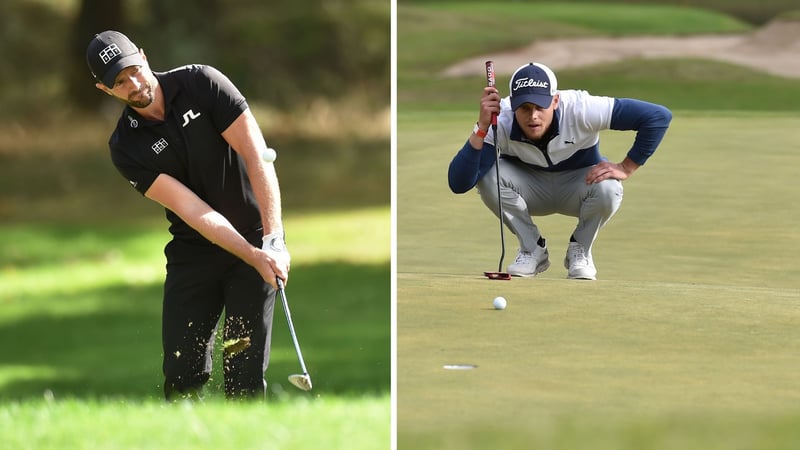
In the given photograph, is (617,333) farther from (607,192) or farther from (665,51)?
(665,51)

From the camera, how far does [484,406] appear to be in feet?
13.0

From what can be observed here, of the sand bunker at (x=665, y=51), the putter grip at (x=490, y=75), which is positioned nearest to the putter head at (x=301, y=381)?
the putter grip at (x=490, y=75)

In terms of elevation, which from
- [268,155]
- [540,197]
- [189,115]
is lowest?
[540,197]

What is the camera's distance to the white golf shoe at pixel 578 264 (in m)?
6.27

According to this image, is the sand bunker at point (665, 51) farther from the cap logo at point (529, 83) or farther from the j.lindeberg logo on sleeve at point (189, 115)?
the j.lindeberg logo on sleeve at point (189, 115)

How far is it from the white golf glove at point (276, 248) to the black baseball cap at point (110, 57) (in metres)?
0.75

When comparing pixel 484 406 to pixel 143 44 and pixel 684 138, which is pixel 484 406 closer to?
pixel 684 138

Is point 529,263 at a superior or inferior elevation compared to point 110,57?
inferior

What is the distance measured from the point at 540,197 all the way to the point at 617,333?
65.6 inches

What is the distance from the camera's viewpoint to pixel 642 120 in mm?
5992

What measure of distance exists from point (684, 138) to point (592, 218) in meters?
6.37

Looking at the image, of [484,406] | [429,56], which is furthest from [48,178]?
[484,406]

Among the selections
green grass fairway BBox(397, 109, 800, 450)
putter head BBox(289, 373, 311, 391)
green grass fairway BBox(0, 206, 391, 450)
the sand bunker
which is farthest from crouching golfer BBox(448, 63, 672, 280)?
the sand bunker

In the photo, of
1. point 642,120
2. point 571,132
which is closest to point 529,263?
point 571,132
